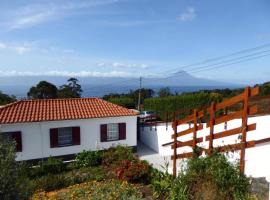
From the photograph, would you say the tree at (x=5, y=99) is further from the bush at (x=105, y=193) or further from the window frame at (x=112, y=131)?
the bush at (x=105, y=193)

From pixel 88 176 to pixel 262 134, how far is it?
24.1ft

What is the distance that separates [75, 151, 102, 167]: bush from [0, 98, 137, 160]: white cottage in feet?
4.09

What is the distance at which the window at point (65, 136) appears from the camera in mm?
17891

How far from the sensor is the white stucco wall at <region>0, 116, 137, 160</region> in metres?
16.9

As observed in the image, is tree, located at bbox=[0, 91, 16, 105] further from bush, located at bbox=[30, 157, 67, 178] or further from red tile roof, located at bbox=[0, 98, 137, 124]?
bush, located at bbox=[30, 157, 67, 178]

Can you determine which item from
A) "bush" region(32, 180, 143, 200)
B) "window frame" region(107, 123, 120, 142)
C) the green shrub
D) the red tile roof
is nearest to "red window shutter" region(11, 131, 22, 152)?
the red tile roof

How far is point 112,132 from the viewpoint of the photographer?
19109mm

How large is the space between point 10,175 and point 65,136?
12.5 meters

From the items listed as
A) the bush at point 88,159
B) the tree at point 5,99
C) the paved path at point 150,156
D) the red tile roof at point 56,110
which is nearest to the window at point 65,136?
the red tile roof at point 56,110

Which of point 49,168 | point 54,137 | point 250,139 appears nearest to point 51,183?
point 49,168

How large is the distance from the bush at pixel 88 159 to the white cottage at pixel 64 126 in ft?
4.09

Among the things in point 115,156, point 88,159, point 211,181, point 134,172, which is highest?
point 211,181

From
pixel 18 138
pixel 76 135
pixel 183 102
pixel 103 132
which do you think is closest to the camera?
pixel 18 138

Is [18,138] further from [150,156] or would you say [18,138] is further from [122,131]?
[150,156]
